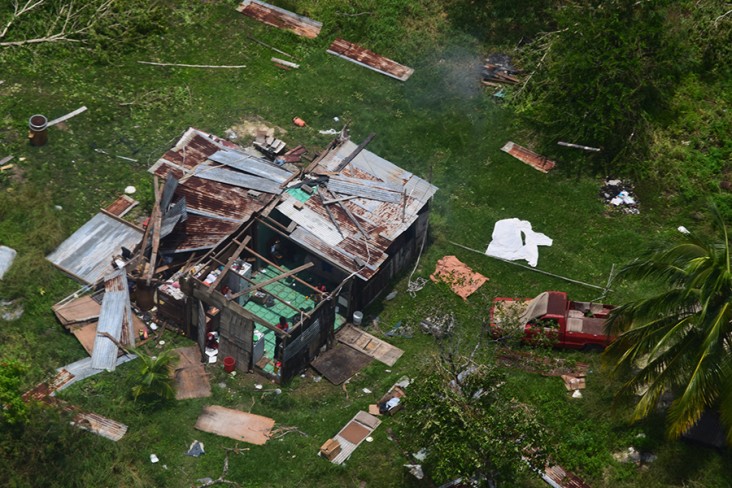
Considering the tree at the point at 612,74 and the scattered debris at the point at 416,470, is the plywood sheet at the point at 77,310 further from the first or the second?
the tree at the point at 612,74

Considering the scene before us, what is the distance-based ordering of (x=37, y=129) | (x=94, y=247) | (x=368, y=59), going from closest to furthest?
(x=94, y=247)
(x=37, y=129)
(x=368, y=59)

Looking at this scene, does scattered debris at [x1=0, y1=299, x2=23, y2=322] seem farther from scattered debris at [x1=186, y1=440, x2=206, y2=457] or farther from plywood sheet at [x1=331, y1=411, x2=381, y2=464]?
plywood sheet at [x1=331, y1=411, x2=381, y2=464]

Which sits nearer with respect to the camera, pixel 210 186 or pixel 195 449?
pixel 195 449

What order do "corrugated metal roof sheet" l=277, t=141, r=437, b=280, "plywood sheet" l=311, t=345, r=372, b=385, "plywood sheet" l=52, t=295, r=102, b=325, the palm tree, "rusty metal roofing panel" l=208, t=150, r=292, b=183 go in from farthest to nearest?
"rusty metal roofing panel" l=208, t=150, r=292, b=183, "corrugated metal roof sheet" l=277, t=141, r=437, b=280, "plywood sheet" l=52, t=295, r=102, b=325, "plywood sheet" l=311, t=345, r=372, b=385, the palm tree

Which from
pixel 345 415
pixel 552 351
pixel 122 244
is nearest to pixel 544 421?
pixel 552 351

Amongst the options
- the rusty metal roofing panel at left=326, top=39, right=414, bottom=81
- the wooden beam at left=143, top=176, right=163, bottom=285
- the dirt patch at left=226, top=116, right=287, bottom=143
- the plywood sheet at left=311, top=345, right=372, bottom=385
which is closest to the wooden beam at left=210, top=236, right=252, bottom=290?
the wooden beam at left=143, top=176, right=163, bottom=285

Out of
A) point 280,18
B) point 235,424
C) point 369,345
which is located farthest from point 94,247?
point 280,18

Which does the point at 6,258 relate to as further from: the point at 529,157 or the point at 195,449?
the point at 529,157
